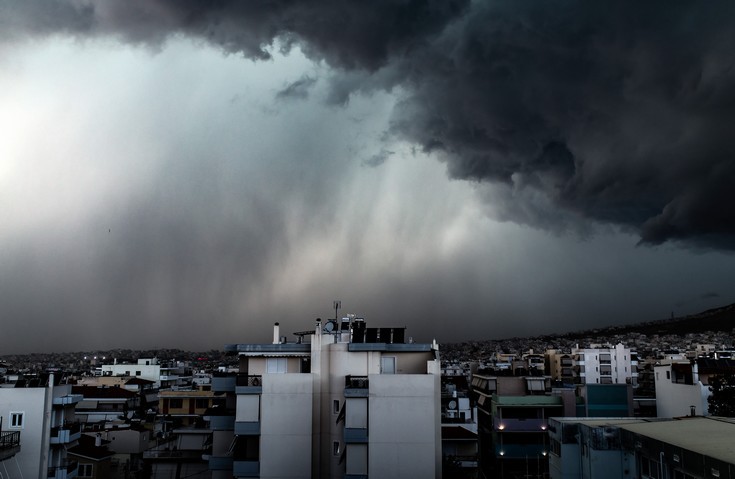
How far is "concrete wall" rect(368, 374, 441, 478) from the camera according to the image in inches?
1367

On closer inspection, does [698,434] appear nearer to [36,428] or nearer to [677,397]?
[36,428]

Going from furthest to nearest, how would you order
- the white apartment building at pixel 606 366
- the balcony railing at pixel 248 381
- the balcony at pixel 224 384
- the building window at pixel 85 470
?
the white apartment building at pixel 606 366
the building window at pixel 85 470
the balcony at pixel 224 384
the balcony railing at pixel 248 381

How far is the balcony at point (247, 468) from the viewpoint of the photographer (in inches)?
1441

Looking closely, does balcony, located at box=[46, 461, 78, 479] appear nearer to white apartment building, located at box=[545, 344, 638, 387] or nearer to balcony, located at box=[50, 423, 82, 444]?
balcony, located at box=[50, 423, 82, 444]

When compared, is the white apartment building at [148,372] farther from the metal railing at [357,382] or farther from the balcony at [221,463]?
the metal railing at [357,382]

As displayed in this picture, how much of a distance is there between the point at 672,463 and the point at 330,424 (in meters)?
18.4

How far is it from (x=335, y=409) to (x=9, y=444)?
58.8ft

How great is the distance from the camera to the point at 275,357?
40188mm

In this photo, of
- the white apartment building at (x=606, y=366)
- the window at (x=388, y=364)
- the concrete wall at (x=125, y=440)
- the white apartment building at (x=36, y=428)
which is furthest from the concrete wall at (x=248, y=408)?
the white apartment building at (x=606, y=366)

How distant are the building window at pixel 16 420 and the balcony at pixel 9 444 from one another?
596mm

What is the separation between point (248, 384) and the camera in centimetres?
3816

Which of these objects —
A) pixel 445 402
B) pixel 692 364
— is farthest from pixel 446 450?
pixel 692 364

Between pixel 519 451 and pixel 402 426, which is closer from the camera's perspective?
pixel 402 426

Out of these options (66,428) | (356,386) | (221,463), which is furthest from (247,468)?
(66,428)
